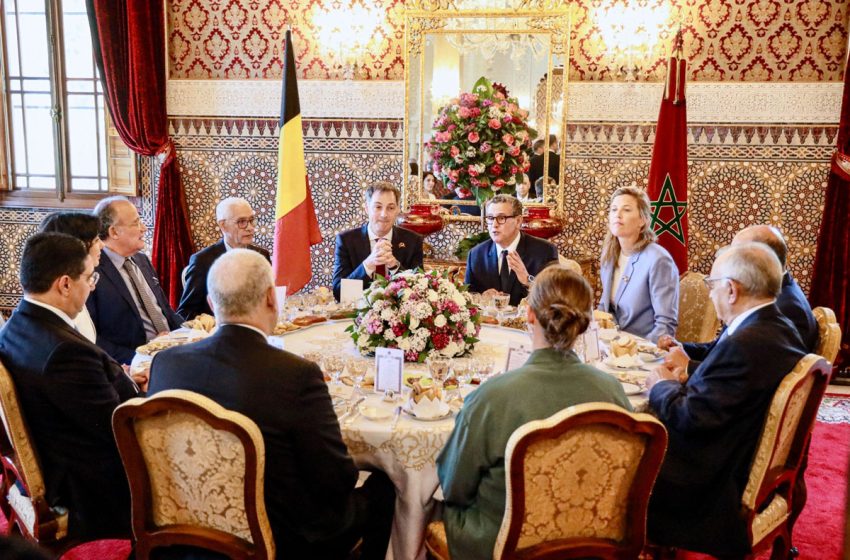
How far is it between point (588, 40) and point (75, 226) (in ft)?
13.9

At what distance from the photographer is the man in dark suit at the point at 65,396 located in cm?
243

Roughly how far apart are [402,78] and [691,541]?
15.5ft

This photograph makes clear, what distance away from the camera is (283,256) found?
492 cm

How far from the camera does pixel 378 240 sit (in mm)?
4934

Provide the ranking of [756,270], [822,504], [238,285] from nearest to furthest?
[238,285], [756,270], [822,504]

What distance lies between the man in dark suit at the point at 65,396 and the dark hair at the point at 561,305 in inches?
56.9

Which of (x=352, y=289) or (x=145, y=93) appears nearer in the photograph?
(x=352, y=289)

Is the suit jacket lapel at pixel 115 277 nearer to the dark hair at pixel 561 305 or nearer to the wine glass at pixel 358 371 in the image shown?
the wine glass at pixel 358 371

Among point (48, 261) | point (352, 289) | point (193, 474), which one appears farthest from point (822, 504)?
point (48, 261)

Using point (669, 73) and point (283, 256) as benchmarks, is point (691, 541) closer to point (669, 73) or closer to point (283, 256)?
point (283, 256)

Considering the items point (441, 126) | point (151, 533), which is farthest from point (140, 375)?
point (441, 126)

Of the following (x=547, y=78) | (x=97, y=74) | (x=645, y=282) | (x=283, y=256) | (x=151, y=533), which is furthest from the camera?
(x=97, y=74)

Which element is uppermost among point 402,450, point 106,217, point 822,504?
point 106,217

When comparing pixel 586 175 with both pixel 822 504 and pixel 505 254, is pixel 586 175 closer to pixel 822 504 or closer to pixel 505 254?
pixel 505 254
